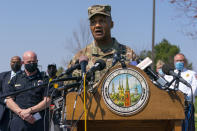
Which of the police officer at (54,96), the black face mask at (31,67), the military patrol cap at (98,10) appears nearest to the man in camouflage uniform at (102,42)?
the military patrol cap at (98,10)

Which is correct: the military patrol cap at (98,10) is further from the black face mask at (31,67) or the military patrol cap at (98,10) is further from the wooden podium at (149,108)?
the black face mask at (31,67)

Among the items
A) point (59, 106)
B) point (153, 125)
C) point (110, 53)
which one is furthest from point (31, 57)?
point (153, 125)

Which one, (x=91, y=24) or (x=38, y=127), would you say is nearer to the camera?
(x=91, y=24)

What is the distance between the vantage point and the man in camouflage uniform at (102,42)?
358 cm

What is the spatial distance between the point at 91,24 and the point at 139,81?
1.21 metres

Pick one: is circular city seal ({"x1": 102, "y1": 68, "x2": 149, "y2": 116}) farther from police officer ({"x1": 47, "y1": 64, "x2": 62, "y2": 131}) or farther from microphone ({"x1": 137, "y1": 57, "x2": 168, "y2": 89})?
police officer ({"x1": 47, "y1": 64, "x2": 62, "y2": 131})

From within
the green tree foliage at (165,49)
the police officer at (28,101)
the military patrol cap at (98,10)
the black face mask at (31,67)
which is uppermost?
the green tree foliage at (165,49)

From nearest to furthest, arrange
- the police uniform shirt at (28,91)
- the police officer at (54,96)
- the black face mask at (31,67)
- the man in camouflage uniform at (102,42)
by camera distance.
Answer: the police officer at (54,96)
the man in camouflage uniform at (102,42)
the police uniform shirt at (28,91)
the black face mask at (31,67)

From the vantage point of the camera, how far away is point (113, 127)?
310 centimetres

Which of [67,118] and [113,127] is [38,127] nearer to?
[113,127]

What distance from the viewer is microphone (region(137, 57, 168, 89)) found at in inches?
104

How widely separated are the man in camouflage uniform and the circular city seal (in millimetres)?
844

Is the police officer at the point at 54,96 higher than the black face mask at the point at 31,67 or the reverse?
the reverse

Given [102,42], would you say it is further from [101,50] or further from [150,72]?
[150,72]
